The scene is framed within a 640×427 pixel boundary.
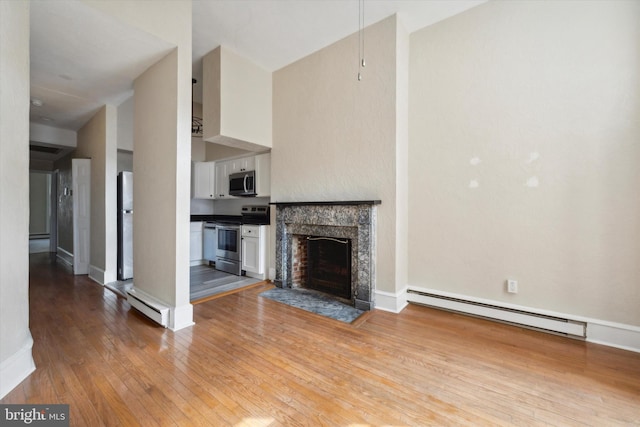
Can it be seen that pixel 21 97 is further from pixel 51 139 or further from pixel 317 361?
pixel 51 139

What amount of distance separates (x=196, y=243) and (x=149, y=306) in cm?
277

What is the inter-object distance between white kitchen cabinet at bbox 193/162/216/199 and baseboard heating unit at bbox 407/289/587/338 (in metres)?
4.21

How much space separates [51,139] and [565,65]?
787cm

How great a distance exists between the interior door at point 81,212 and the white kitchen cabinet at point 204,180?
173 centimetres

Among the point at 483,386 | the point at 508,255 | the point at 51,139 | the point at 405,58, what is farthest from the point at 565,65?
the point at 51,139

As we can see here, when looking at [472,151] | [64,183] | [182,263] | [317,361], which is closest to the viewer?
[317,361]

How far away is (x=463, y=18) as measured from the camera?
295 centimetres

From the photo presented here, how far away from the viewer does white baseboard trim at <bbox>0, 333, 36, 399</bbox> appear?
1.67m

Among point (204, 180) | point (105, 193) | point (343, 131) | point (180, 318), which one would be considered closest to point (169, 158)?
point (180, 318)

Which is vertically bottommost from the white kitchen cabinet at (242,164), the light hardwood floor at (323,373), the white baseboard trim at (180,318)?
the light hardwood floor at (323,373)

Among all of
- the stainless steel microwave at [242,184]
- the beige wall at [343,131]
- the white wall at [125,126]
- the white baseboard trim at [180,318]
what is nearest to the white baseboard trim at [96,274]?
the white wall at [125,126]

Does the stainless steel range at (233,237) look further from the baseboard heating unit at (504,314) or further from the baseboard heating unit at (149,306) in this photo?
the baseboard heating unit at (504,314)

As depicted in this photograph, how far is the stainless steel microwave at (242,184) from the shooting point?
454 cm

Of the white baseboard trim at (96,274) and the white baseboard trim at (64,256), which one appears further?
the white baseboard trim at (64,256)
